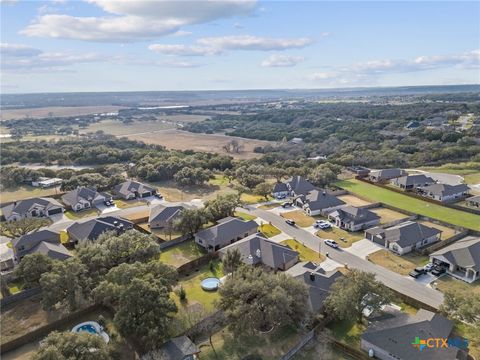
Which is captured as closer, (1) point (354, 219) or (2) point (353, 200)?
(1) point (354, 219)

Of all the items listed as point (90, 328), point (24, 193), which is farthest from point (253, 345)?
point (24, 193)

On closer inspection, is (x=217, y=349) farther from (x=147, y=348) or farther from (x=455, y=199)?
(x=455, y=199)

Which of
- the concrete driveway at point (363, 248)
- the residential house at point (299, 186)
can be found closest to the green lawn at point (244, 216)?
the residential house at point (299, 186)

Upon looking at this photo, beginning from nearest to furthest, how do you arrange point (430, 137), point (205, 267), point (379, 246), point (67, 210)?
point (205, 267) → point (379, 246) → point (67, 210) → point (430, 137)

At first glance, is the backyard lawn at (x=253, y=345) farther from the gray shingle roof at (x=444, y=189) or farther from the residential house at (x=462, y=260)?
the gray shingle roof at (x=444, y=189)

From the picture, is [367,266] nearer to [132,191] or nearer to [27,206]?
[132,191]

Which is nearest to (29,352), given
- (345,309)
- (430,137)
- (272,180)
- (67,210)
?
(345,309)
